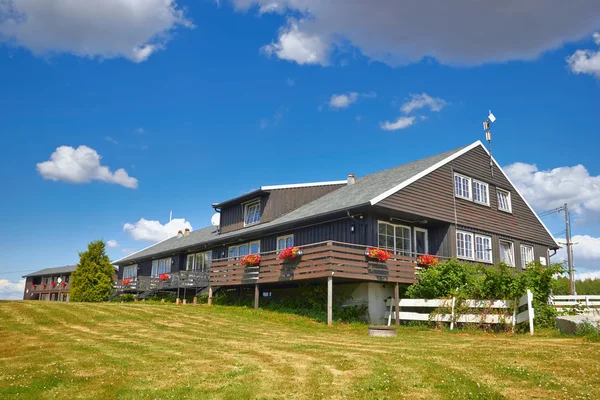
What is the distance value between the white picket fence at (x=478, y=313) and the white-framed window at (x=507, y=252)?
33.5ft

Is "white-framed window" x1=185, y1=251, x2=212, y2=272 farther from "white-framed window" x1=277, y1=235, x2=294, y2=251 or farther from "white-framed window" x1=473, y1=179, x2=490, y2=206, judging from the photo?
"white-framed window" x1=473, y1=179, x2=490, y2=206

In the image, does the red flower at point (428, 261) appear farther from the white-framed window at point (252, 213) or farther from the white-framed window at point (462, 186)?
the white-framed window at point (252, 213)

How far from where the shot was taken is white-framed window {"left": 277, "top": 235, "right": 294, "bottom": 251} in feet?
88.7

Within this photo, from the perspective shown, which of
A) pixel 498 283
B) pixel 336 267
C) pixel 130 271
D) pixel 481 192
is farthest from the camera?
pixel 130 271

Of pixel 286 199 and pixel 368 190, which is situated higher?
pixel 286 199

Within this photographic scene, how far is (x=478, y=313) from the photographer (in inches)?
724

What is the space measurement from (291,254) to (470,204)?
1098 cm

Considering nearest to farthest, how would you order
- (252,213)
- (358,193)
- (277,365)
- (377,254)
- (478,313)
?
(277,365) < (478,313) < (377,254) < (358,193) < (252,213)

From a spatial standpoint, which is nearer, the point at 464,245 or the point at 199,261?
the point at 464,245

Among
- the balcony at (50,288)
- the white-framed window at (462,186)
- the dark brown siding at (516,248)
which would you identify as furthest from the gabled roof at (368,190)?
the balcony at (50,288)

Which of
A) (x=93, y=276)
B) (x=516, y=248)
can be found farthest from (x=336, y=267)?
(x=93, y=276)

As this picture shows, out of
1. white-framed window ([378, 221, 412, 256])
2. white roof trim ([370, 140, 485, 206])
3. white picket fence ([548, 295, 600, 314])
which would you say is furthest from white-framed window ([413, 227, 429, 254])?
white picket fence ([548, 295, 600, 314])

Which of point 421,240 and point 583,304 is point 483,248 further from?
point 583,304

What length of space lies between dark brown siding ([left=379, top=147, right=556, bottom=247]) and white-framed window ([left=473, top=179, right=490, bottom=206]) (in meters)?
0.29
